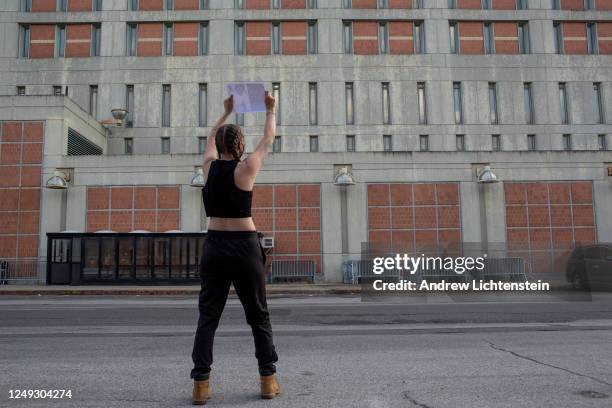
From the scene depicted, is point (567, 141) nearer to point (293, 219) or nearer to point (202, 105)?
point (293, 219)

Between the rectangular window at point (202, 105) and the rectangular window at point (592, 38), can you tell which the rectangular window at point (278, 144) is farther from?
the rectangular window at point (592, 38)

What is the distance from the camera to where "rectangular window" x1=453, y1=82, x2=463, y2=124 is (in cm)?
3431

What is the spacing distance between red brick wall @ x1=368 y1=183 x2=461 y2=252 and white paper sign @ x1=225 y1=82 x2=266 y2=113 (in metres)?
22.8

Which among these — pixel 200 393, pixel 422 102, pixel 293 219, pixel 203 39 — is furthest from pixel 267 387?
pixel 203 39

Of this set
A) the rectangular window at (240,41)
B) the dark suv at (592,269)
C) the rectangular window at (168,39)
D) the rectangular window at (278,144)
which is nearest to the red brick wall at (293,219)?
the rectangular window at (278,144)

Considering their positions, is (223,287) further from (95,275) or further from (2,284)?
(2,284)

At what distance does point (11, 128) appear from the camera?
2577 cm

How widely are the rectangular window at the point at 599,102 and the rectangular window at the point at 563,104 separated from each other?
6.41ft

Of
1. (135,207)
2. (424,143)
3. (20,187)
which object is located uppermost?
(424,143)

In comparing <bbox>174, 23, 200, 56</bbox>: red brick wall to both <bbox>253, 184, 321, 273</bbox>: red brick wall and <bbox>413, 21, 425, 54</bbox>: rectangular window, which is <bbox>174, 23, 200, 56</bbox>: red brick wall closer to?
<bbox>253, 184, 321, 273</bbox>: red brick wall

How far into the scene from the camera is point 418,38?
114 feet

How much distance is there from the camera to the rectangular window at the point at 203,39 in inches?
1344

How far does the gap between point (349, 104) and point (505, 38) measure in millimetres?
11187

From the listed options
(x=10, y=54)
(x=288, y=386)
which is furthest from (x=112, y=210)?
(x=288, y=386)
